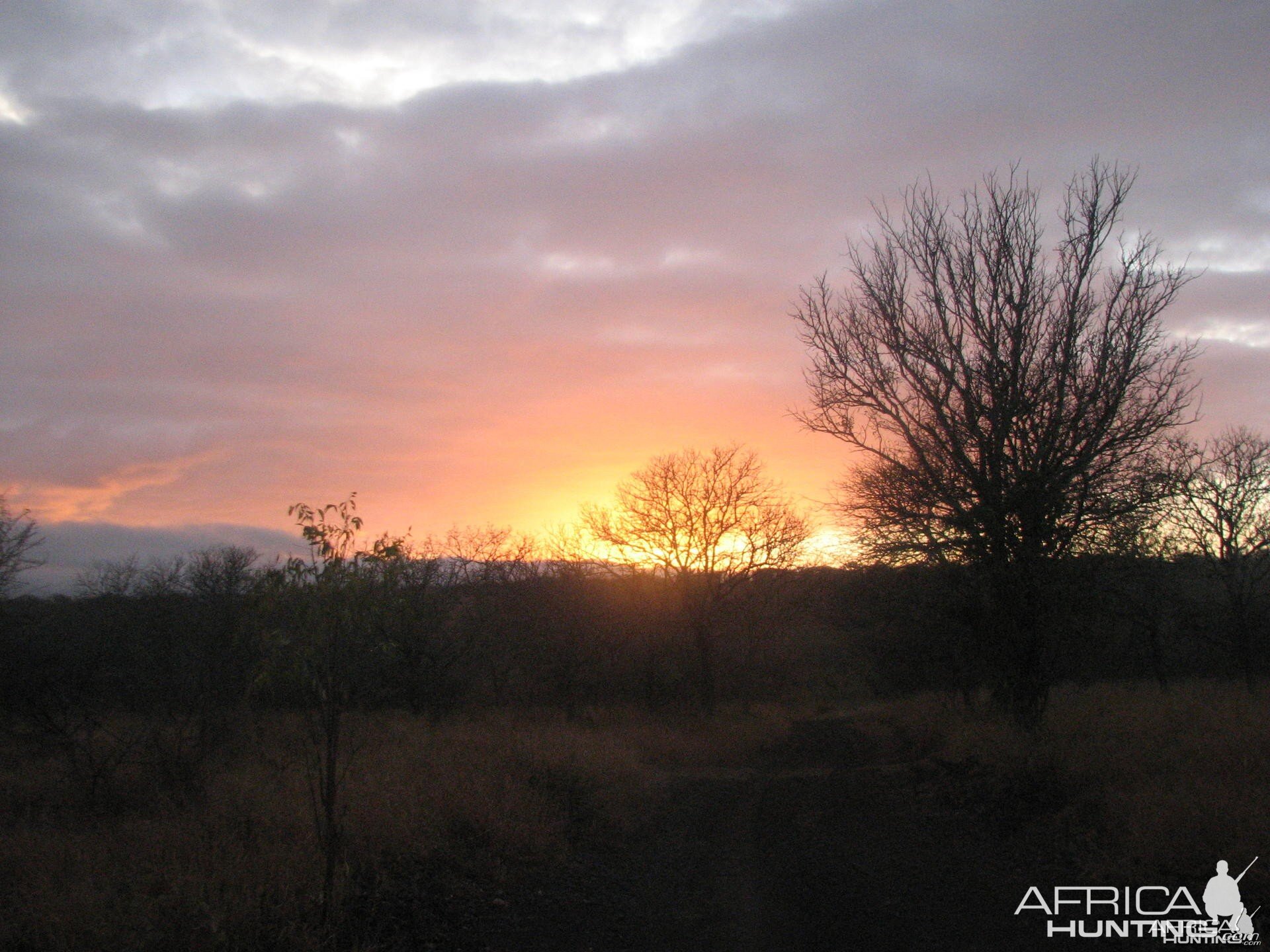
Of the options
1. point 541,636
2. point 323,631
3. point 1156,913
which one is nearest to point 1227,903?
point 1156,913

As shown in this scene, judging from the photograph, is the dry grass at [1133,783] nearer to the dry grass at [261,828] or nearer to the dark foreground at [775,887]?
the dark foreground at [775,887]

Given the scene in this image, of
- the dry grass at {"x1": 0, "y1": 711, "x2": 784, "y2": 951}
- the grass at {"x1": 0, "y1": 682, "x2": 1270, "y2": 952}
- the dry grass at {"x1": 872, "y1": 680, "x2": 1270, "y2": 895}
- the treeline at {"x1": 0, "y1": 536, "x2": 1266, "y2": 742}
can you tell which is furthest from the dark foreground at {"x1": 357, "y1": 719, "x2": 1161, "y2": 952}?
the treeline at {"x1": 0, "y1": 536, "x2": 1266, "y2": 742}

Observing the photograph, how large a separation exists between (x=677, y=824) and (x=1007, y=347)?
9.10 metres

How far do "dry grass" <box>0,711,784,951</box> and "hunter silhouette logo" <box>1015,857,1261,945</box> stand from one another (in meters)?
4.97

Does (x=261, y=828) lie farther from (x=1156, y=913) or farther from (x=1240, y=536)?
(x=1240, y=536)

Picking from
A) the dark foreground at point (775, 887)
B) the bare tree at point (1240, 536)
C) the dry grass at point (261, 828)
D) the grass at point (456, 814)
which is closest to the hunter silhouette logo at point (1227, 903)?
the grass at point (456, 814)

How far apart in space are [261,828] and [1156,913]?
7899 mm

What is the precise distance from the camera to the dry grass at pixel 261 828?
556 centimetres

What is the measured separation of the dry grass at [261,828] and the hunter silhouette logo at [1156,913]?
4.97 m

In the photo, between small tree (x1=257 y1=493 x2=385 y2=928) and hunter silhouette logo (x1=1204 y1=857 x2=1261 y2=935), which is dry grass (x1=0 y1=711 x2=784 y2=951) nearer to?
small tree (x1=257 y1=493 x2=385 y2=928)

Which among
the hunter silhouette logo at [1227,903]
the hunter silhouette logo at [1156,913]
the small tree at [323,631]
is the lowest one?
the hunter silhouette logo at [1156,913]

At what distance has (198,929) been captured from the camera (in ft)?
17.5

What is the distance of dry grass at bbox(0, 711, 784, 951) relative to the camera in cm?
556

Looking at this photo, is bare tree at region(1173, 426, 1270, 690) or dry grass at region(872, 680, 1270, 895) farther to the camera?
bare tree at region(1173, 426, 1270, 690)
